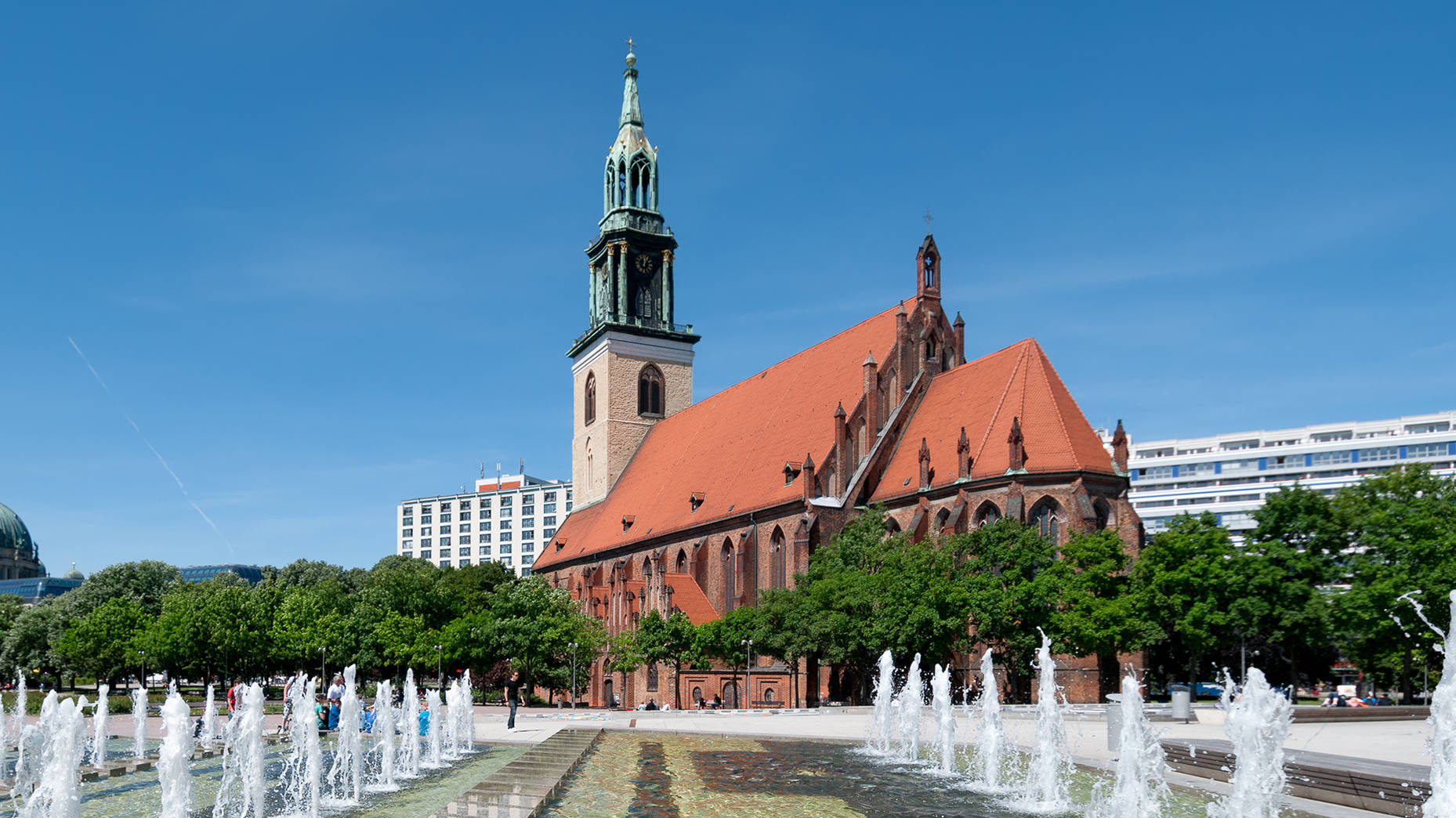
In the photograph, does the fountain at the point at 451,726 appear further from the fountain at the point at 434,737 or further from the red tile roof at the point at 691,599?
the red tile roof at the point at 691,599

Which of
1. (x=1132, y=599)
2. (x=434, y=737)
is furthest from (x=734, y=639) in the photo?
(x=434, y=737)

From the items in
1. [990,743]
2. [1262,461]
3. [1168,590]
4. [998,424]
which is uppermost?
[1262,461]

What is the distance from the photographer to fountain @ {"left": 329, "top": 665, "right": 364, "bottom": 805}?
21.9 metres

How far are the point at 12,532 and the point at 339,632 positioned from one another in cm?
14516

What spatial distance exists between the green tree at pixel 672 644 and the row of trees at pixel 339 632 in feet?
28.5

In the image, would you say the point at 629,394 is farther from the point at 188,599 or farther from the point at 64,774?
the point at 64,774

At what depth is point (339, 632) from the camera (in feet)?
260

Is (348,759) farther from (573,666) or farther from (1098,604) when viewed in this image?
(573,666)

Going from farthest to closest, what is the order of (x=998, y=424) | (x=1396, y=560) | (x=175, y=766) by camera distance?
(x=998, y=424) → (x=1396, y=560) → (x=175, y=766)

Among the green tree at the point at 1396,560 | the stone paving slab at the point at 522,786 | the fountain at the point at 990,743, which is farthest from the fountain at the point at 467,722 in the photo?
the green tree at the point at 1396,560

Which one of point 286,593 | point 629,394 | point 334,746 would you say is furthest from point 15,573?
point 334,746

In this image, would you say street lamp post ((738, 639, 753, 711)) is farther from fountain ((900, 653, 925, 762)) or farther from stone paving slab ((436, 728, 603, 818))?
stone paving slab ((436, 728, 603, 818))

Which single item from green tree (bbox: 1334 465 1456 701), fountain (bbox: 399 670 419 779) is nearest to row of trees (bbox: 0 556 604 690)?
fountain (bbox: 399 670 419 779)

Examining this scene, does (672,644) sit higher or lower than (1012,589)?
lower
